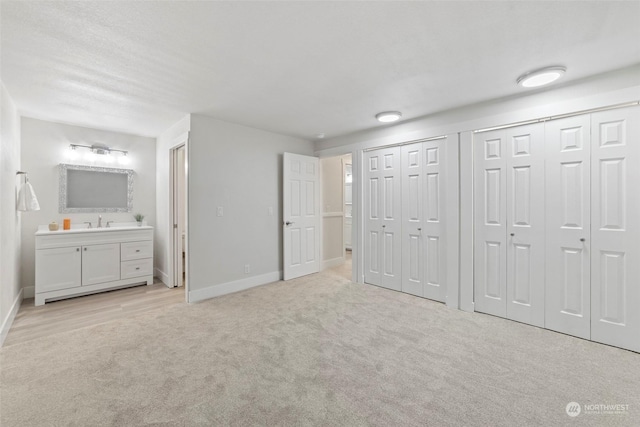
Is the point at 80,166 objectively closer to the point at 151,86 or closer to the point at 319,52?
the point at 151,86

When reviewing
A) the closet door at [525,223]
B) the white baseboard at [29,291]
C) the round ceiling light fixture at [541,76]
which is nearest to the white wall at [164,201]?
the white baseboard at [29,291]

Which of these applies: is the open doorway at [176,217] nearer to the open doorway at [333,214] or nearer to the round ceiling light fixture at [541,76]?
the open doorway at [333,214]

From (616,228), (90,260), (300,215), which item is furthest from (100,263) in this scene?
(616,228)

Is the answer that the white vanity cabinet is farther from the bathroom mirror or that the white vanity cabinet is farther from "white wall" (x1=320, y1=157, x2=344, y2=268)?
"white wall" (x1=320, y1=157, x2=344, y2=268)

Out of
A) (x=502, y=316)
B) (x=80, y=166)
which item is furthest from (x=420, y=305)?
(x=80, y=166)

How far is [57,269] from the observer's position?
3.52 metres

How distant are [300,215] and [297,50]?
292 centimetres

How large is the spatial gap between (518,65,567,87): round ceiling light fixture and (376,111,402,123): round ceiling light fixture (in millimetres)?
1234

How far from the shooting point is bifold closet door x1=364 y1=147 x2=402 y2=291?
3.83 meters

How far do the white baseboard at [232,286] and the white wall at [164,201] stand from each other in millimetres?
915

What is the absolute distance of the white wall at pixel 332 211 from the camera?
5.38 m

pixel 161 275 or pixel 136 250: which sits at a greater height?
pixel 136 250

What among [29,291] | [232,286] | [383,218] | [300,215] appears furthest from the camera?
[300,215]

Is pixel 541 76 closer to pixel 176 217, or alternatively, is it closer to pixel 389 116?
pixel 389 116
